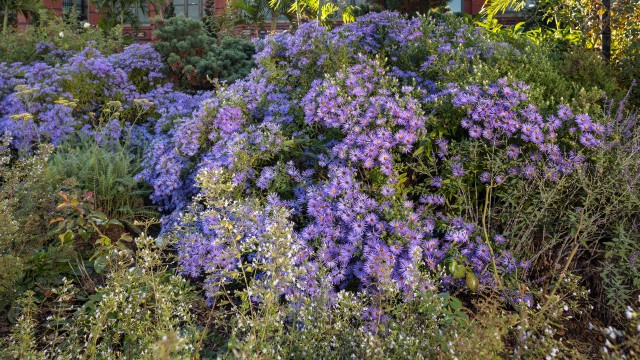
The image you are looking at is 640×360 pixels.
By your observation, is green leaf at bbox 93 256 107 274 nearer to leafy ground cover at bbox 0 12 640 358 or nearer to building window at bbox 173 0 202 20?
leafy ground cover at bbox 0 12 640 358

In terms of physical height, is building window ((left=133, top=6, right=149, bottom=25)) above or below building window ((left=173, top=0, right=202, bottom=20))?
below

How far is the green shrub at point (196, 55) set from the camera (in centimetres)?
684

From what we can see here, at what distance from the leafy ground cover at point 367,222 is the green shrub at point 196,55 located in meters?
3.01

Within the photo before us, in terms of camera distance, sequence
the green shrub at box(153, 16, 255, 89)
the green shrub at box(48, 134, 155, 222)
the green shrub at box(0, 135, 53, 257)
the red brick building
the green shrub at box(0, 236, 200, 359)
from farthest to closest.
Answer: the red brick building
the green shrub at box(153, 16, 255, 89)
the green shrub at box(48, 134, 155, 222)
the green shrub at box(0, 135, 53, 257)
the green shrub at box(0, 236, 200, 359)

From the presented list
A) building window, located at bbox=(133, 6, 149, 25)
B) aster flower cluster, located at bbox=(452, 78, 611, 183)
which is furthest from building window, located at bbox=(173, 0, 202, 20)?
aster flower cluster, located at bbox=(452, 78, 611, 183)

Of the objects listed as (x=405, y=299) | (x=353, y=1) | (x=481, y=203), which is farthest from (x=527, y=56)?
(x=353, y=1)

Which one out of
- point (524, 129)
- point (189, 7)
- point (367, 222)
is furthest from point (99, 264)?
point (189, 7)

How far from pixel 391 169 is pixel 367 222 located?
0.30 m

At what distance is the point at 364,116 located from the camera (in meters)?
3.10

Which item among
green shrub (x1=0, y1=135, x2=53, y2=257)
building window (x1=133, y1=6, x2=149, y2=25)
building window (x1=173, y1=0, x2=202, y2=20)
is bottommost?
green shrub (x1=0, y1=135, x2=53, y2=257)

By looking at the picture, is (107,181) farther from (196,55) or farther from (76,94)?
(196,55)

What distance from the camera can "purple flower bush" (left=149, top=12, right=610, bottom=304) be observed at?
2.87 meters

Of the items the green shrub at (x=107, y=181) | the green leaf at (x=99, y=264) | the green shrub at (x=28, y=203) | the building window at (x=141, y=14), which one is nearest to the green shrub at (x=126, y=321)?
the green leaf at (x=99, y=264)

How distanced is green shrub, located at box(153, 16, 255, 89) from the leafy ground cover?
301 cm
